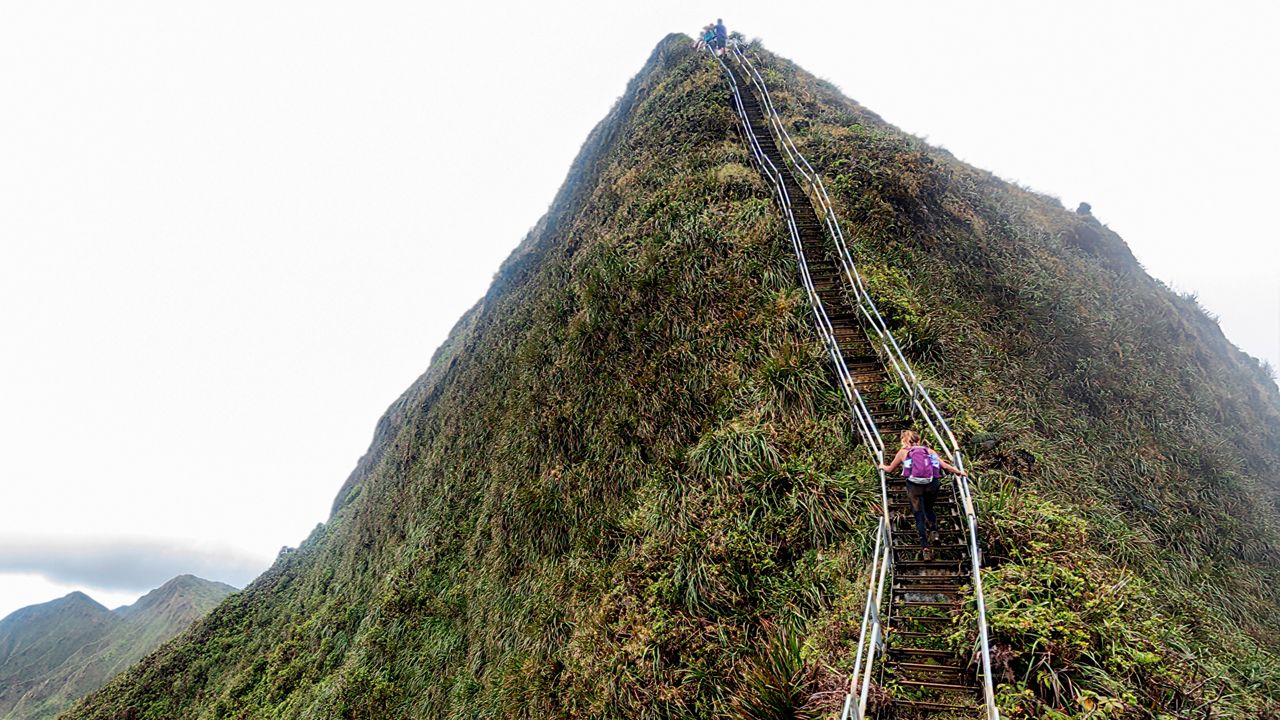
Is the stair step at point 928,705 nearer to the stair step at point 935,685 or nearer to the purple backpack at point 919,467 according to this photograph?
the stair step at point 935,685

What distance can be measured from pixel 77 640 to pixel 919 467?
Result: 19688 centimetres

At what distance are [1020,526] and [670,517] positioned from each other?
4.26 m

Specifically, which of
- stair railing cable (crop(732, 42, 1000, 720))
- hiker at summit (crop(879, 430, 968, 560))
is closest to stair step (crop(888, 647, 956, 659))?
stair railing cable (crop(732, 42, 1000, 720))

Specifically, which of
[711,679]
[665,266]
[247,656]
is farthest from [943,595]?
[247,656]

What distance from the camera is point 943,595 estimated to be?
16.1ft

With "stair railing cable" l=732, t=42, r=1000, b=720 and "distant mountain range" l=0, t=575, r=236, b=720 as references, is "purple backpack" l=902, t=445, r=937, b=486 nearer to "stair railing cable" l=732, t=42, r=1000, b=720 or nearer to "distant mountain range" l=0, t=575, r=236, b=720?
"stair railing cable" l=732, t=42, r=1000, b=720

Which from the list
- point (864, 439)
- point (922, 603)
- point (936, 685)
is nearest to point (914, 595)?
point (922, 603)

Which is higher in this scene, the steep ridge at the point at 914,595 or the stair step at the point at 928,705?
the steep ridge at the point at 914,595

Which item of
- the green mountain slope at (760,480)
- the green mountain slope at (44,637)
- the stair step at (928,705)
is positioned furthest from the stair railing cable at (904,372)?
the green mountain slope at (44,637)

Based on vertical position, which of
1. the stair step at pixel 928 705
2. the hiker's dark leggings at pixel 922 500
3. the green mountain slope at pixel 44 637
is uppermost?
the green mountain slope at pixel 44 637

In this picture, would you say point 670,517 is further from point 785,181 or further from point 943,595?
point 785,181

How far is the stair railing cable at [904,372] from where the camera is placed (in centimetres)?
395

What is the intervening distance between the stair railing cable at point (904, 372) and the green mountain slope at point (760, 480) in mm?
372

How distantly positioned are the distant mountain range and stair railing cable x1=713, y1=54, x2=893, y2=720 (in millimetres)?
81331
